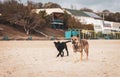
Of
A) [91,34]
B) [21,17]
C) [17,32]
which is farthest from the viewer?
[91,34]

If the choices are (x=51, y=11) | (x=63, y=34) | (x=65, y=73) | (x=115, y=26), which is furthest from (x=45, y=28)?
(x=65, y=73)

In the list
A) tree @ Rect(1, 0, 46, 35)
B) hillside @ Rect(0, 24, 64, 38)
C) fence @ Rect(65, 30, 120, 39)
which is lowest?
fence @ Rect(65, 30, 120, 39)

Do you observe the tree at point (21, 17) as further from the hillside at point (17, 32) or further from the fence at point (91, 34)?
the fence at point (91, 34)

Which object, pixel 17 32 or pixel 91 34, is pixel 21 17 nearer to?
pixel 17 32

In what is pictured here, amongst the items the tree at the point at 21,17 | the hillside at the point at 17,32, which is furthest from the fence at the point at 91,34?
the tree at the point at 21,17

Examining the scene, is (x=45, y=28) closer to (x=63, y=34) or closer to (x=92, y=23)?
(x=63, y=34)

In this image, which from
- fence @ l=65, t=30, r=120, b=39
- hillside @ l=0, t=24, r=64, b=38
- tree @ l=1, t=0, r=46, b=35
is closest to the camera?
hillside @ l=0, t=24, r=64, b=38

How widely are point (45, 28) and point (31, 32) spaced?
242 inches

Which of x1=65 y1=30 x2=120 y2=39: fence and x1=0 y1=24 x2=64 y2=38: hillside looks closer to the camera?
x1=0 y1=24 x2=64 y2=38: hillside

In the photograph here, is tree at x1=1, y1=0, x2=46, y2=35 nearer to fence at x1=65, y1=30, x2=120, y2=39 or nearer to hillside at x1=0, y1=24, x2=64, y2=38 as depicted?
hillside at x1=0, y1=24, x2=64, y2=38

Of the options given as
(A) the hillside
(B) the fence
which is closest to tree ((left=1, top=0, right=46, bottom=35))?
(A) the hillside

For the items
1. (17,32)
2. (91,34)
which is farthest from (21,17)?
(91,34)

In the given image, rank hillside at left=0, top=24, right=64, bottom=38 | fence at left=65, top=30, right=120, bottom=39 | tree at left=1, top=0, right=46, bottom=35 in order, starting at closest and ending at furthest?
hillside at left=0, top=24, right=64, bottom=38, tree at left=1, top=0, right=46, bottom=35, fence at left=65, top=30, right=120, bottom=39

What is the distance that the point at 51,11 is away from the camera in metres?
86.0
